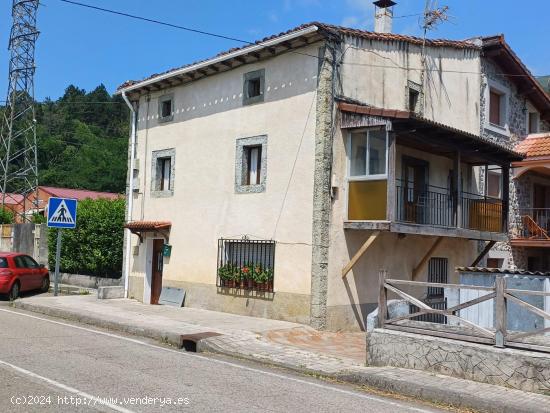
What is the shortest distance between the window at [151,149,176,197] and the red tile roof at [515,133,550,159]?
11778 mm

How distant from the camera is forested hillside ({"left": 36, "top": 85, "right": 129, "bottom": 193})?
6144 centimetres

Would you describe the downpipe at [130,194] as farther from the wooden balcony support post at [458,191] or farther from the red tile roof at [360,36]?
the wooden balcony support post at [458,191]

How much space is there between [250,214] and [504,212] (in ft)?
26.0

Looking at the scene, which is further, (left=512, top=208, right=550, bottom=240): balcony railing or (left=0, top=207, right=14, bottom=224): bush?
(left=0, top=207, right=14, bottom=224): bush

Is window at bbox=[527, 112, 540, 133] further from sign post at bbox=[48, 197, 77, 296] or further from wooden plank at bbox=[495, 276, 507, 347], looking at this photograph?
sign post at bbox=[48, 197, 77, 296]

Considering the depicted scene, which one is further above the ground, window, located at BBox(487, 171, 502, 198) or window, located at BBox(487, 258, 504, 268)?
window, located at BBox(487, 171, 502, 198)

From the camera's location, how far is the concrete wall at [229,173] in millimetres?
13891

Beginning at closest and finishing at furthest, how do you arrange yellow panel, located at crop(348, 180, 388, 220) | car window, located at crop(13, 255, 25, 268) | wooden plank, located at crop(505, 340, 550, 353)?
wooden plank, located at crop(505, 340, 550, 353)
yellow panel, located at crop(348, 180, 388, 220)
car window, located at crop(13, 255, 25, 268)

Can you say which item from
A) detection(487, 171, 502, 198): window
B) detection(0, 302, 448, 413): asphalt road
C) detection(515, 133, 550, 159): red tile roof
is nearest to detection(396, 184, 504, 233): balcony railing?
detection(487, 171, 502, 198): window

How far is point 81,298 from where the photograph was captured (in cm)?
1805

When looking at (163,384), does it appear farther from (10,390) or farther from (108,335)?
(108,335)

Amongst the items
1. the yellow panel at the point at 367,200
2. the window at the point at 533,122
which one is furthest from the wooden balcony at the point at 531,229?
the yellow panel at the point at 367,200

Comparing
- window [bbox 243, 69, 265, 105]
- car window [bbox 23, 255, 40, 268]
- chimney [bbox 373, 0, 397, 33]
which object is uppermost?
chimney [bbox 373, 0, 397, 33]

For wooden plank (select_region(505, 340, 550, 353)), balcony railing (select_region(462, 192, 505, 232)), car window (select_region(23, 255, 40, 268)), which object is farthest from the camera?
Result: car window (select_region(23, 255, 40, 268))
